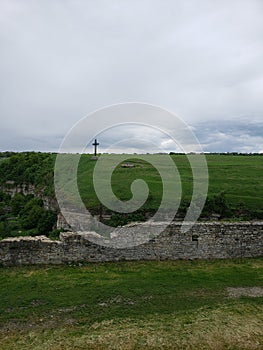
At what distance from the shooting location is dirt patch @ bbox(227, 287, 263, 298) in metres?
10.5

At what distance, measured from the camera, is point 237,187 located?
83.1 ft

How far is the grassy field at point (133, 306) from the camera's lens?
8.05m

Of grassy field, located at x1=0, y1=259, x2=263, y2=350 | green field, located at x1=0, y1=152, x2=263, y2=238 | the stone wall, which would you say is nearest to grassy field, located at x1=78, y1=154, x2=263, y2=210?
green field, located at x1=0, y1=152, x2=263, y2=238

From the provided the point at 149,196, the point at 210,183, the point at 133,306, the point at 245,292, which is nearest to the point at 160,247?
the point at 245,292

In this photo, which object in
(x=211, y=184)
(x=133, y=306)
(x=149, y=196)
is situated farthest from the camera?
(x=211, y=184)

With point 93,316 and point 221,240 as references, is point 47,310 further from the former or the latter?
point 221,240

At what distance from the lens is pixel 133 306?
9711mm

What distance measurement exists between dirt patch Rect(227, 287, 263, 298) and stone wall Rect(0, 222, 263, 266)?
2923mm

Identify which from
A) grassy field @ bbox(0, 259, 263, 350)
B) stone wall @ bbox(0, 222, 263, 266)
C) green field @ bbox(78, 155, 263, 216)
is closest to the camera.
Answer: grassy field @ bbox(0, 259, 263, 350)

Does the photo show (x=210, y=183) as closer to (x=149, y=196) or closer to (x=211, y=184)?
(x=211, y=184)

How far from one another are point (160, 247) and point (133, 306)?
4.20m

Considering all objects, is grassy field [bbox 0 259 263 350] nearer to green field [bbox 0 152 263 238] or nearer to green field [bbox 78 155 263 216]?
green field [bbox 0 152 263 238]

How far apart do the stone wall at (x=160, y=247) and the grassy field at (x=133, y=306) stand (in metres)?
0.42

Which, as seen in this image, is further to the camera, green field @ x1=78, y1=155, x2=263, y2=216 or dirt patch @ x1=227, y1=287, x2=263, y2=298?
green field @ x1=78, y1=155, x2=263, y2=216
